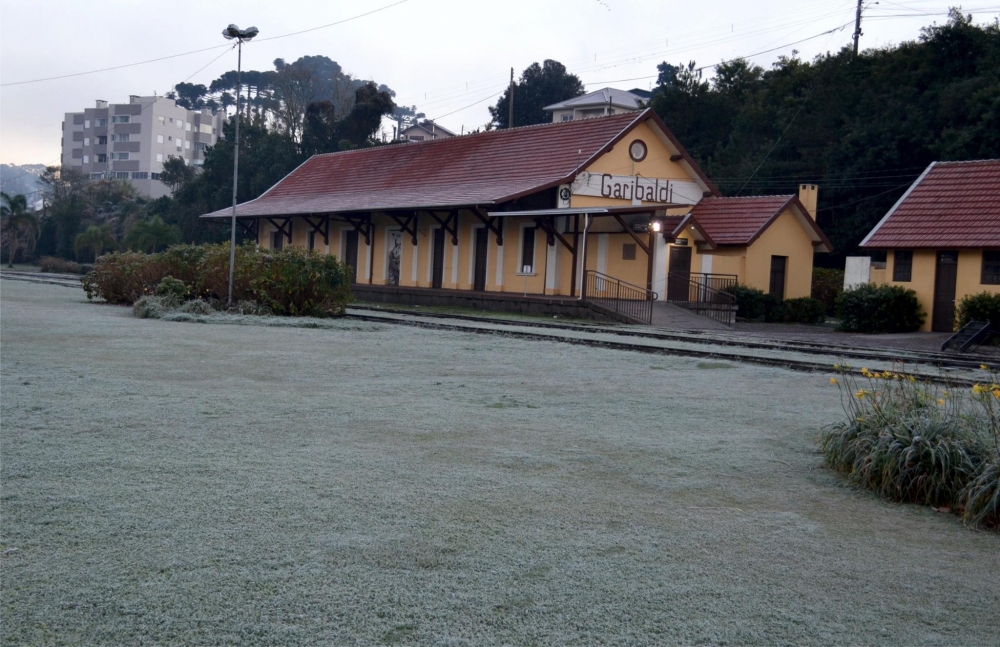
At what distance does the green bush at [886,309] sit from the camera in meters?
26.5

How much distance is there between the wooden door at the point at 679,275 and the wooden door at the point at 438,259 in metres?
9.38

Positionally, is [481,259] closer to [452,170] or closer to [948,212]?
[452,170]

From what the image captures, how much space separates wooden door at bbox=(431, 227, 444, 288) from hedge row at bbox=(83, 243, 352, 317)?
12244mm

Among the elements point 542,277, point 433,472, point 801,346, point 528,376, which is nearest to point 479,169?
point 542,277

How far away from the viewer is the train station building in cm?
3189

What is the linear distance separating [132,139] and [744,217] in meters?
91.7

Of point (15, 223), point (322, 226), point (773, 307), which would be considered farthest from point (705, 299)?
point (15, 223)

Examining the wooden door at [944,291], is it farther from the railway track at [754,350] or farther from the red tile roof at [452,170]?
the red tile roof at [452,170]

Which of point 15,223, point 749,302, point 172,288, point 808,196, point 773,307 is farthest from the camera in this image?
point 15,223

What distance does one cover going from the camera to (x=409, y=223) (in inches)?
1508

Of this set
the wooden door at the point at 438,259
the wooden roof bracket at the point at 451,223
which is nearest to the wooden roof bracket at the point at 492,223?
the wooden roof bracket at the point at 451,223

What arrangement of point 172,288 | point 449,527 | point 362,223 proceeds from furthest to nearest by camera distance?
point 362,223
point 172,288
point 449,527

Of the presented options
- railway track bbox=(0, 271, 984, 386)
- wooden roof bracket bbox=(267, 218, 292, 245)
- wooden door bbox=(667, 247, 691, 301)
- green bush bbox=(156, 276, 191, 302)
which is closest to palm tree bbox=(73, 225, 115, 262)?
wooden roof bracket bbox=(267, 218, 292, 245)

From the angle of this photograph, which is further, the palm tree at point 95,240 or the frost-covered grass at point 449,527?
the palm tree at point 95,240
